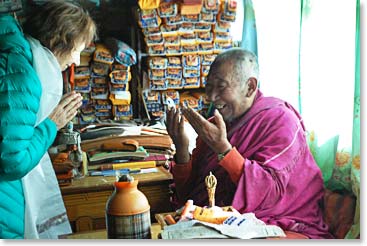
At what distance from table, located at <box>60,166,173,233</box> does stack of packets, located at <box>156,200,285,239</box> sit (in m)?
0.07

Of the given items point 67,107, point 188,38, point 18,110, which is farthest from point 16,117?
point 188,38

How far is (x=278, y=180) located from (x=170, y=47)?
50cm

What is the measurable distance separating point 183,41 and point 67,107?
1.28ft

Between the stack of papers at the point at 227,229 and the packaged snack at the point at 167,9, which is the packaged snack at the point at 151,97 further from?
the stack of papers at the point at 227,229

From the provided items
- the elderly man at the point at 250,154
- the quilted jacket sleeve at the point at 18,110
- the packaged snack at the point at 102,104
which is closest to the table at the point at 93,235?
the elderly man at the point at 250,154

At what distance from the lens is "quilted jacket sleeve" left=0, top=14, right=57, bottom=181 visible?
1.12m

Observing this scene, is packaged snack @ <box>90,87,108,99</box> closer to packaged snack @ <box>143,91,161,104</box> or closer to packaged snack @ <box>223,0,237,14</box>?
packaged snack @ <box>143,91,161,104</box>

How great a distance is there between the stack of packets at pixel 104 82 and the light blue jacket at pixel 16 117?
16 cm

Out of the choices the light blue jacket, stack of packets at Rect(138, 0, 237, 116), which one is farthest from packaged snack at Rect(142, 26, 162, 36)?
the light blue jacket

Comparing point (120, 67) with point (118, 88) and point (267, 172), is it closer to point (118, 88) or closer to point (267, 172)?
point (118, 88)

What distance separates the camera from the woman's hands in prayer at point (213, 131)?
1.33 m

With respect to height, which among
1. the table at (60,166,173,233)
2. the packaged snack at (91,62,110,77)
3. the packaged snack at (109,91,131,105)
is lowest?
the table at (60,166,173,233)

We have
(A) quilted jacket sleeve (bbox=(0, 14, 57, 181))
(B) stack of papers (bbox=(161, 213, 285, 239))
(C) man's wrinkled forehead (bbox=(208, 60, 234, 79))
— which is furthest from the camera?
(C) man's wrinkled forehead (bbox=(208, 60, 234, 79))

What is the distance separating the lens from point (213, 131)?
1.34 metres
